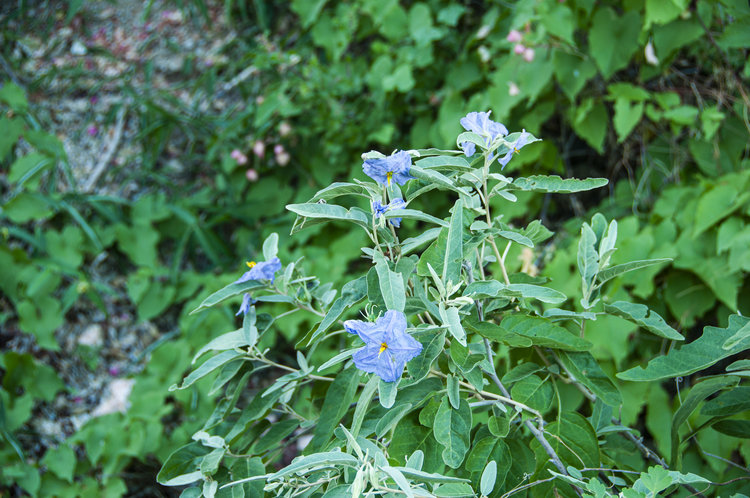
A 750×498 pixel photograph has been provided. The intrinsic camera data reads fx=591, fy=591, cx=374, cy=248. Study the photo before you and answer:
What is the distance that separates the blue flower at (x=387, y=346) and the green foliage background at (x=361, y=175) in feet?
3.23

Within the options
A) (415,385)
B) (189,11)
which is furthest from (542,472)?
(189,11)

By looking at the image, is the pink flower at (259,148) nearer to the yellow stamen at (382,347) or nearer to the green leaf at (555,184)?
the green leaf at (555,184)

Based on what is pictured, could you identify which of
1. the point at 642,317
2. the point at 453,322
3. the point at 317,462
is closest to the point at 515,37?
the point at 642,317

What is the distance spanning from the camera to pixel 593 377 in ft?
2.19

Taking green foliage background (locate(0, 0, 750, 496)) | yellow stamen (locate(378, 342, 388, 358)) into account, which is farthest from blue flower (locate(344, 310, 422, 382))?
green foliage background (locate(0, 0, 750, 496))

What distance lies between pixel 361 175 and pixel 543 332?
1398 mm

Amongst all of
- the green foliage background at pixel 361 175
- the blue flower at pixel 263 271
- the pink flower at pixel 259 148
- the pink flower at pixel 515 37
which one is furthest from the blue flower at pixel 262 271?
the pink flower at pixel 259 148

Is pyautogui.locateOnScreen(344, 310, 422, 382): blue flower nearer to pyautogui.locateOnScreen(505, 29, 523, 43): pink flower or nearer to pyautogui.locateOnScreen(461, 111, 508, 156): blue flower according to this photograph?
pyautogui.locateOnScreen(461, 111, 508, 156): blue flower

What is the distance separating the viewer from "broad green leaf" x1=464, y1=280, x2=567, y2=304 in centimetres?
61

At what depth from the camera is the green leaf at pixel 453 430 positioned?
59 centimetres

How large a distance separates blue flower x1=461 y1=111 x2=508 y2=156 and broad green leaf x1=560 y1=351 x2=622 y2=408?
0.27 meters

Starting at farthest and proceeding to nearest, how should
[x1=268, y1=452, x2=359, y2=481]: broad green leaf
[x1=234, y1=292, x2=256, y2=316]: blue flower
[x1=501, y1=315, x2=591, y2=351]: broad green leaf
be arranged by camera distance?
[x1=234, y1=292, x2=256, y2=316]: blue flower < [x1=501, y1=315, x2=591, y2=351]: broad green leaf < [x1=268, y1=452, x2=359, y2=481]: broad green leaf

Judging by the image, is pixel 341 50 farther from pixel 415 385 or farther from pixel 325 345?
pixel 415 385

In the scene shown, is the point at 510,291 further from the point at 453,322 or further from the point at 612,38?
the point at 612,38
